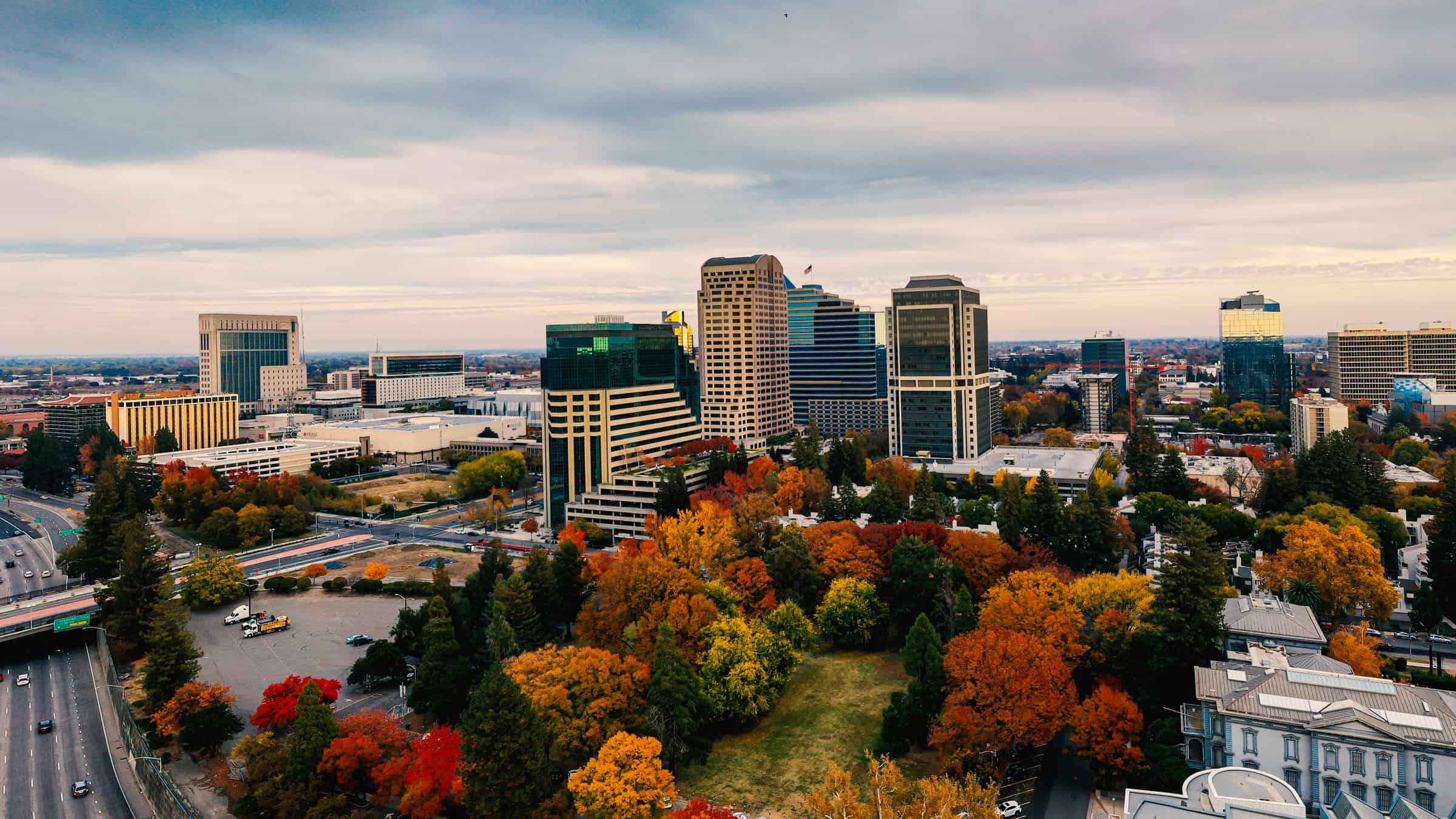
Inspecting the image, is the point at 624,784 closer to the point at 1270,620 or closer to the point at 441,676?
the point at 441,676

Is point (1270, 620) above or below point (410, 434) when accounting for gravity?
below

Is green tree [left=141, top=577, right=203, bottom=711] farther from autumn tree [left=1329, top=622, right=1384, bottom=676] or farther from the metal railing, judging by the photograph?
autumn tree [left=1329, top=622, right=1384, bottom=676]

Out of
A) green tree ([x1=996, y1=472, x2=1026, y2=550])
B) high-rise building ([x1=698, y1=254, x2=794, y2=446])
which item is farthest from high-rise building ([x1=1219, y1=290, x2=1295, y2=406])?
green tree ([x1=996, y1=472, x2=1026, y2=550])

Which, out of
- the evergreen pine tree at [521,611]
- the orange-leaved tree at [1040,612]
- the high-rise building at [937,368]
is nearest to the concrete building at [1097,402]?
the high-rise building at [937,368]

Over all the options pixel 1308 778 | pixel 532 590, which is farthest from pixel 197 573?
pixel 1308 778

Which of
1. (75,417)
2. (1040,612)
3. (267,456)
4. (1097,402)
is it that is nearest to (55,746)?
(1040,612)

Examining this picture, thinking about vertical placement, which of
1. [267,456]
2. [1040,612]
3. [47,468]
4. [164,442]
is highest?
[164,442]

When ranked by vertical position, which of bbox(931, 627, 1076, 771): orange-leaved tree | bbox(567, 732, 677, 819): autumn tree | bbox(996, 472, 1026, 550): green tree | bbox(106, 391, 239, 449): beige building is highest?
bbox(106, 391, 239, 449): beige building

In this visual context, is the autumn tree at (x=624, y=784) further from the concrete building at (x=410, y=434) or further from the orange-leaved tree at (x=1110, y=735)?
the concrete building at (x=410, y=434)
